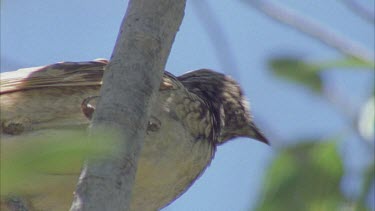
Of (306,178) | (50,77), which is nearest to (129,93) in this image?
(306,178)

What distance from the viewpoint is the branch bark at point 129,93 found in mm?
2221

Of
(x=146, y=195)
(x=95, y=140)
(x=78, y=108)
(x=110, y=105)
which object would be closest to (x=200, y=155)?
(x=146, y=195)

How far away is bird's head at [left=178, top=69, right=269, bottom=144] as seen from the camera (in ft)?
18.6

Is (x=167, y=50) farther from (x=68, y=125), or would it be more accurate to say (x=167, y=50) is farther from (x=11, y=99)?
(x=11, y=99)

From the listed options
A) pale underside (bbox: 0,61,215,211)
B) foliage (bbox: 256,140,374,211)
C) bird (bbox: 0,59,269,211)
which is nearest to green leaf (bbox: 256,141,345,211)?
foliage (bbox: 256,140,374,211)

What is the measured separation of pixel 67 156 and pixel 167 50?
1.67m

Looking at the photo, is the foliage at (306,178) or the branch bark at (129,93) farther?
the branch bark at (129,93)

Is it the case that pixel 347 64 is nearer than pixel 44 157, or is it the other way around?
pixel 44 157

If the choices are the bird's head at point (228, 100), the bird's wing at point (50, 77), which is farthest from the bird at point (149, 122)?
the bird's head at point (228, 100)

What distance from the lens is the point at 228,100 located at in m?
5.80

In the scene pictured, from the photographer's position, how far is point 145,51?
2.70 m

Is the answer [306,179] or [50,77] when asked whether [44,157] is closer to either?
[306,179]

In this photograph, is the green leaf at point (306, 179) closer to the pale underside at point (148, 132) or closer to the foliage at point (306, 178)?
the foliage at point (306, 178)

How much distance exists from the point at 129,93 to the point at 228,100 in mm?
3290
